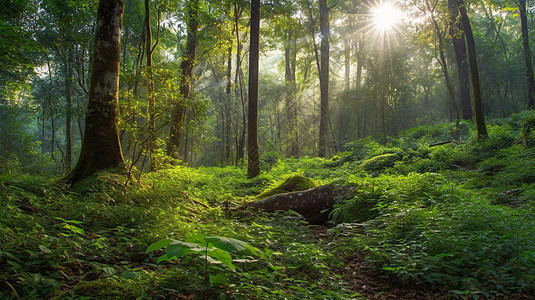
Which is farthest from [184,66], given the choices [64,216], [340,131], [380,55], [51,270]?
[340,131]

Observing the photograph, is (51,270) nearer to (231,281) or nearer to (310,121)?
(231,281)

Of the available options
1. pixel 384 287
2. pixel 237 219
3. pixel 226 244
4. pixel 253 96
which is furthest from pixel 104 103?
pixel 253 96

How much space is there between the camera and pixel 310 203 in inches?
244

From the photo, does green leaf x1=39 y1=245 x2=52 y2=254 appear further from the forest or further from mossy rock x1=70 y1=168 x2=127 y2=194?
mossy rock x1=70 y1=168 x2=127 y2=194

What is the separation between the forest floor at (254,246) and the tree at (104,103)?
450mm

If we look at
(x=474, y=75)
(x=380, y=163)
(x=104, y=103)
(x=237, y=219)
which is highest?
(x=474, y=75)

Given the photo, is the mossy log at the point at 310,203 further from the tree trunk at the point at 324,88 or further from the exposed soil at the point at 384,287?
the tree trunk at the point at 324,88

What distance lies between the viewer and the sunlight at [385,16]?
22.5 metres

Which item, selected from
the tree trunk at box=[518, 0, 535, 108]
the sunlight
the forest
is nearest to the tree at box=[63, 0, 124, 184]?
the forest

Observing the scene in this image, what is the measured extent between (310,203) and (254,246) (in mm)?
3027

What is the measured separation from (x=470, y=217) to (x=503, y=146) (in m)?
8.26

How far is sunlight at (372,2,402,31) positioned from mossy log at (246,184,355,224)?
69.8 ft

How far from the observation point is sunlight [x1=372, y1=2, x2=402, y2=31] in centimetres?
2248

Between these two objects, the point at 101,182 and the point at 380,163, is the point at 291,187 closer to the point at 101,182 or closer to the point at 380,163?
the point at 101,182
